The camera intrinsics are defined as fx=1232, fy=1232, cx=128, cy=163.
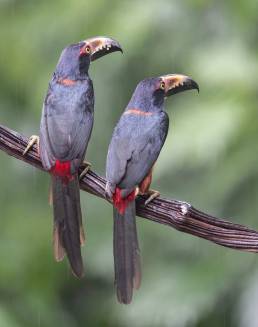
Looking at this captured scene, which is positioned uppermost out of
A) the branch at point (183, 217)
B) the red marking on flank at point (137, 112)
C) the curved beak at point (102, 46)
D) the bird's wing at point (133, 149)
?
the curved beak at point (102, 46)

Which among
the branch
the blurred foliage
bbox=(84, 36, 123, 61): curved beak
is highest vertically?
bbox=(84, 36, 123, 61): curved beak

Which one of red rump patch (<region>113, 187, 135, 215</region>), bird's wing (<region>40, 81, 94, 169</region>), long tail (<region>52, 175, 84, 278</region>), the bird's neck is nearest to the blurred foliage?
the bird's neck

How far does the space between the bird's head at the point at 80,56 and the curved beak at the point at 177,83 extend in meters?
0.28

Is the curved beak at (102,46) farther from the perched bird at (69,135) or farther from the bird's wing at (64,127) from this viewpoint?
the bird's wing at (64,127)

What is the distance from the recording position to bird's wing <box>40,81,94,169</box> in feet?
12.6

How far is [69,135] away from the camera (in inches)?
150

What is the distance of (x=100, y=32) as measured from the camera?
20.9ft

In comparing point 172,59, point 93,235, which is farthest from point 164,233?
point 172,59

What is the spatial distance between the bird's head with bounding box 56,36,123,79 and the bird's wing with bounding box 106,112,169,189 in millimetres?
224

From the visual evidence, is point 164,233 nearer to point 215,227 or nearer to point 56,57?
point 56,57

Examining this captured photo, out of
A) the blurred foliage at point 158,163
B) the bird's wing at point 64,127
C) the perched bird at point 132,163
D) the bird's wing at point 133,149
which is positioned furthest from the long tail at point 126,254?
the blurred foliage at point 158,163

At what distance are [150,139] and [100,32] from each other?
7.78ft

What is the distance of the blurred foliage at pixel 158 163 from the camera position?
5723mm

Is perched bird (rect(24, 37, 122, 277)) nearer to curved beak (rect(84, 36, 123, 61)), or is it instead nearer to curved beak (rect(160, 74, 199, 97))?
curved beak (rect(84, 36, 123, 61))
